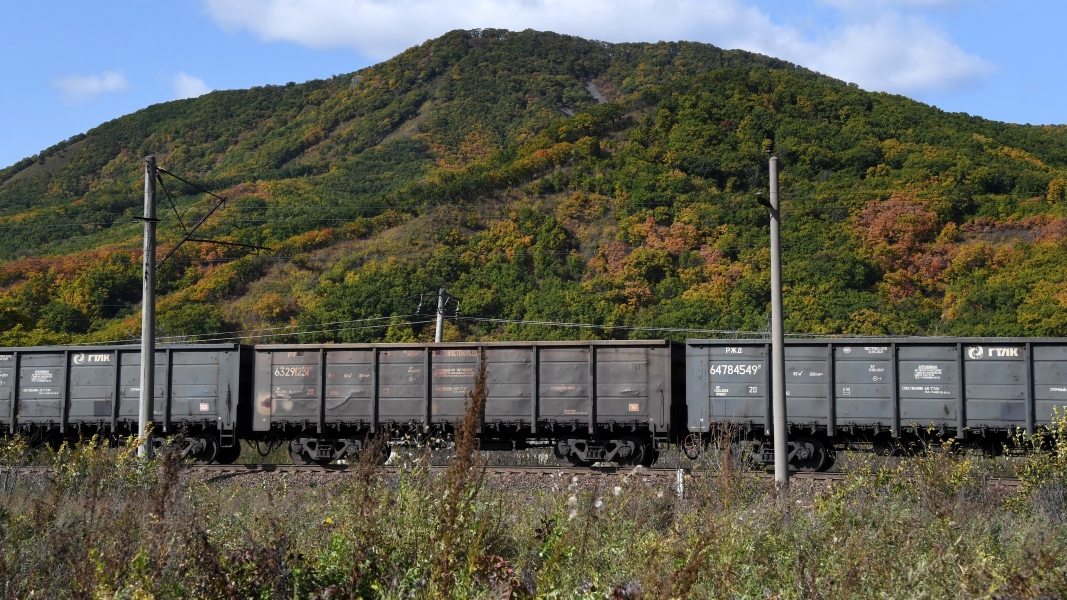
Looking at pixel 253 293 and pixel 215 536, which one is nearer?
pixel 215 536

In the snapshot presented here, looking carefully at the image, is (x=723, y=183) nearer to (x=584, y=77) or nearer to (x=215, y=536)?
(x=215, y=536)

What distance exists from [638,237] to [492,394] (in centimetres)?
3145

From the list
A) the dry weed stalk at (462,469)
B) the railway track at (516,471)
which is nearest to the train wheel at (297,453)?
the railway track at (516,471)

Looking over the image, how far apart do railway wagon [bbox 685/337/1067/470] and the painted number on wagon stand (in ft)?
0.07

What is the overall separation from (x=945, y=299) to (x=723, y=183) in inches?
698

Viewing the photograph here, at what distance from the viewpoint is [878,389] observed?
57.6 ft

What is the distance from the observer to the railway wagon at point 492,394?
18547mm

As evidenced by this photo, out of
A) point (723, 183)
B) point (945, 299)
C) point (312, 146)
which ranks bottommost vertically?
point (945, 299)

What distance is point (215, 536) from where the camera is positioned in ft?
23.7

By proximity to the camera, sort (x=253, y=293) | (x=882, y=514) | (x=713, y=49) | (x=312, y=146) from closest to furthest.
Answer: (x=882, y=514), (x=253, y=293), (x=312, y=146), (x=713, y=49)

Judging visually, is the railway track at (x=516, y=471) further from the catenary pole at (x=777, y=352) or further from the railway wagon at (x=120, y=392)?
the catenary pole at (x=777, y=352)

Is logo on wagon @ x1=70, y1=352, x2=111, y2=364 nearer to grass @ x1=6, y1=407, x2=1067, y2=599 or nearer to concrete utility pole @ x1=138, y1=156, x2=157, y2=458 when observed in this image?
concrete utility pole @ x1=138, y1=156, x2=157, y2=458

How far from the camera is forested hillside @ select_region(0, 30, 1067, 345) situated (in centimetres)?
4231

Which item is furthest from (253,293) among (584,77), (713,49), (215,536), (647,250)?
(713,49)
